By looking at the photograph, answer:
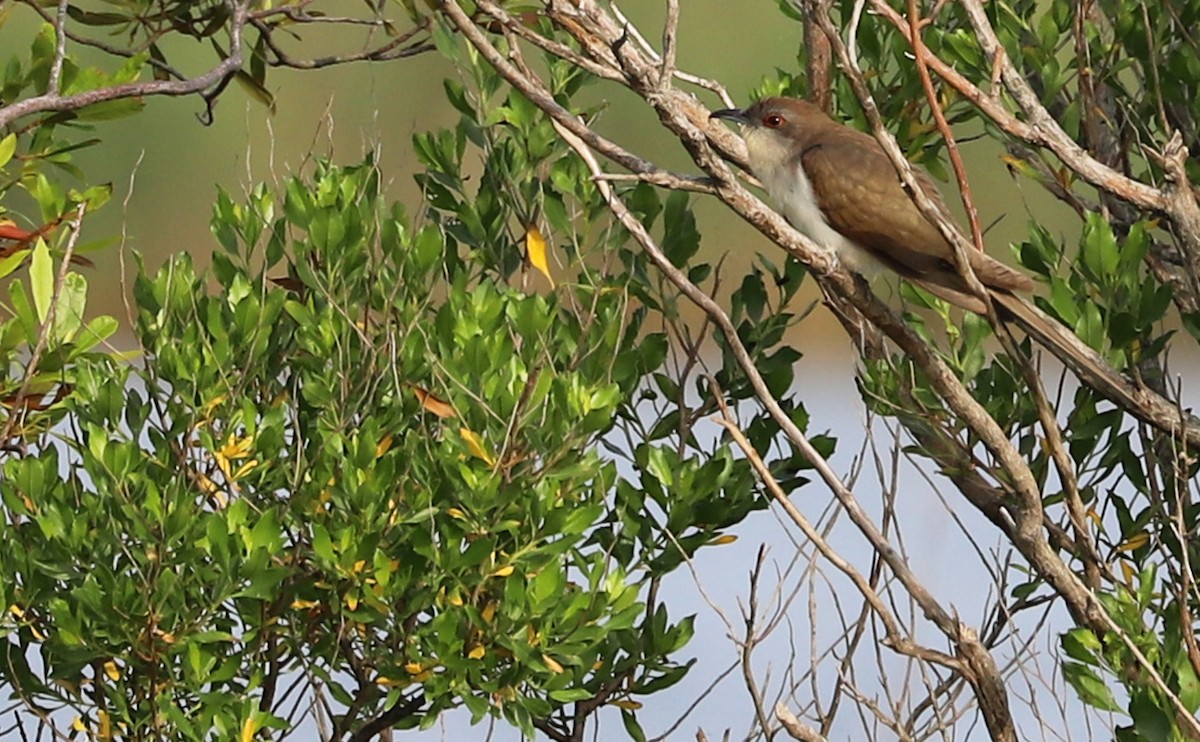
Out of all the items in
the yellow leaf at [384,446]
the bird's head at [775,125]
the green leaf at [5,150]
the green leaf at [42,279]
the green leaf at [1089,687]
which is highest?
the bird's head at [775,125]

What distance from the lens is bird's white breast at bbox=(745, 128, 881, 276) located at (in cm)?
445

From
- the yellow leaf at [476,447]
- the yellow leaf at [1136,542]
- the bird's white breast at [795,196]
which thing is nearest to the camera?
the yellow leaf at [476,447]

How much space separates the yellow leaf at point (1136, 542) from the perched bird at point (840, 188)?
0.84m

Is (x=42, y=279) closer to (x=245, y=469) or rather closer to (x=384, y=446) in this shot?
(x=245, y=469)

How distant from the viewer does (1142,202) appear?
11.0ft

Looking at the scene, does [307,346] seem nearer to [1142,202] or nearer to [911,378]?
[911,378]

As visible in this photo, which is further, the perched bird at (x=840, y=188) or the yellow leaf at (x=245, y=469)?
the perched bird at (x=840, y=188)

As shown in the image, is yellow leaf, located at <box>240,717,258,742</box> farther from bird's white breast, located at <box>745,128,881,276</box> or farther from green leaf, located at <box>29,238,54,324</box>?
bird's white breast, located at <box>745,128,881,276</box>

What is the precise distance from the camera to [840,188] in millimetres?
4527

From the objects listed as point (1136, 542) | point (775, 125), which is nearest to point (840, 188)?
point (775, 125)

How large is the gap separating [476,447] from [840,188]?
1761mm

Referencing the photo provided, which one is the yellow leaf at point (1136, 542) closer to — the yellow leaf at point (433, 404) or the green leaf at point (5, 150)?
the yellow leaf at point (433, 404)

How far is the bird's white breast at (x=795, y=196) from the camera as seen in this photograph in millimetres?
4452

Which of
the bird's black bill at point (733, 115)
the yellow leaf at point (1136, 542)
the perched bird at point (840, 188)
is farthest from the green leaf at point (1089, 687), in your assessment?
the bird's black bill at point (733, 115)
